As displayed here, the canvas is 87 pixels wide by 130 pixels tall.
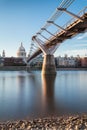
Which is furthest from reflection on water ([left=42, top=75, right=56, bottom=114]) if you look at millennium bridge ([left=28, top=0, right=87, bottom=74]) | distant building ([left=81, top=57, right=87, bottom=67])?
distant building ([left=81, top=57, right=87, bottom=67])

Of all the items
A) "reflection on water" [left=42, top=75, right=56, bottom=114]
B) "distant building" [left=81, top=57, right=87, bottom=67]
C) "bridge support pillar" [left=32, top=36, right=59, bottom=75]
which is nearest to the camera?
"reflection on water" [left=42, top=75, right=56, bottom=114]

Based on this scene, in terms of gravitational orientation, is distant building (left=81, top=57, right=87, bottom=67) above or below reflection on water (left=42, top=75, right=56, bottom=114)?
above

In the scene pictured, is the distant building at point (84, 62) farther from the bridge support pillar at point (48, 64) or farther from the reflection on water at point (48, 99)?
the reflection on water at point (48, 99)

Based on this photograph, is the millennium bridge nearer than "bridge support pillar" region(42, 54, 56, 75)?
Yes

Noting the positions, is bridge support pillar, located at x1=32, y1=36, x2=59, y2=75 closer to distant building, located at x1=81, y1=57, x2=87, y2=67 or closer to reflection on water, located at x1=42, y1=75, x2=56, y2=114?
reflection on water, located at x1=42, y1=75, x2=56, y2=114

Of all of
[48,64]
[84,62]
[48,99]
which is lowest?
[48,99]

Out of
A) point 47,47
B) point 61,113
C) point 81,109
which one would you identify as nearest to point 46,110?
point 61,113

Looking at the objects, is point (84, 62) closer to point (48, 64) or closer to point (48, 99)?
point (48, 64)

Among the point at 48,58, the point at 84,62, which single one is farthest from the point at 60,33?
the point at 84,62

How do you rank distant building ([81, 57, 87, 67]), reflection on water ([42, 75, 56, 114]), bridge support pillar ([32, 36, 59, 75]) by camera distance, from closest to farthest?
reflection on water ([42, 75, 56, 114]) → bridge support pillar ([32, 36, 59, 75]) → distant building ([81, 57, 87, 67])

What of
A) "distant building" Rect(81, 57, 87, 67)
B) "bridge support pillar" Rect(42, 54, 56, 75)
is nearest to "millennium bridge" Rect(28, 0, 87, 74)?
"bridge support pillar" Rect(42, 54, 56, 75)

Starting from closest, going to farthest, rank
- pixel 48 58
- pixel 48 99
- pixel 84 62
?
pixel 48 99
pixel 48 58
pixel 84 62

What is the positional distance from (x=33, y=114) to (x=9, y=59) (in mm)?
161553

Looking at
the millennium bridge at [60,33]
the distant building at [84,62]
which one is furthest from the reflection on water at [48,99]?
the distant building at [84,62]
